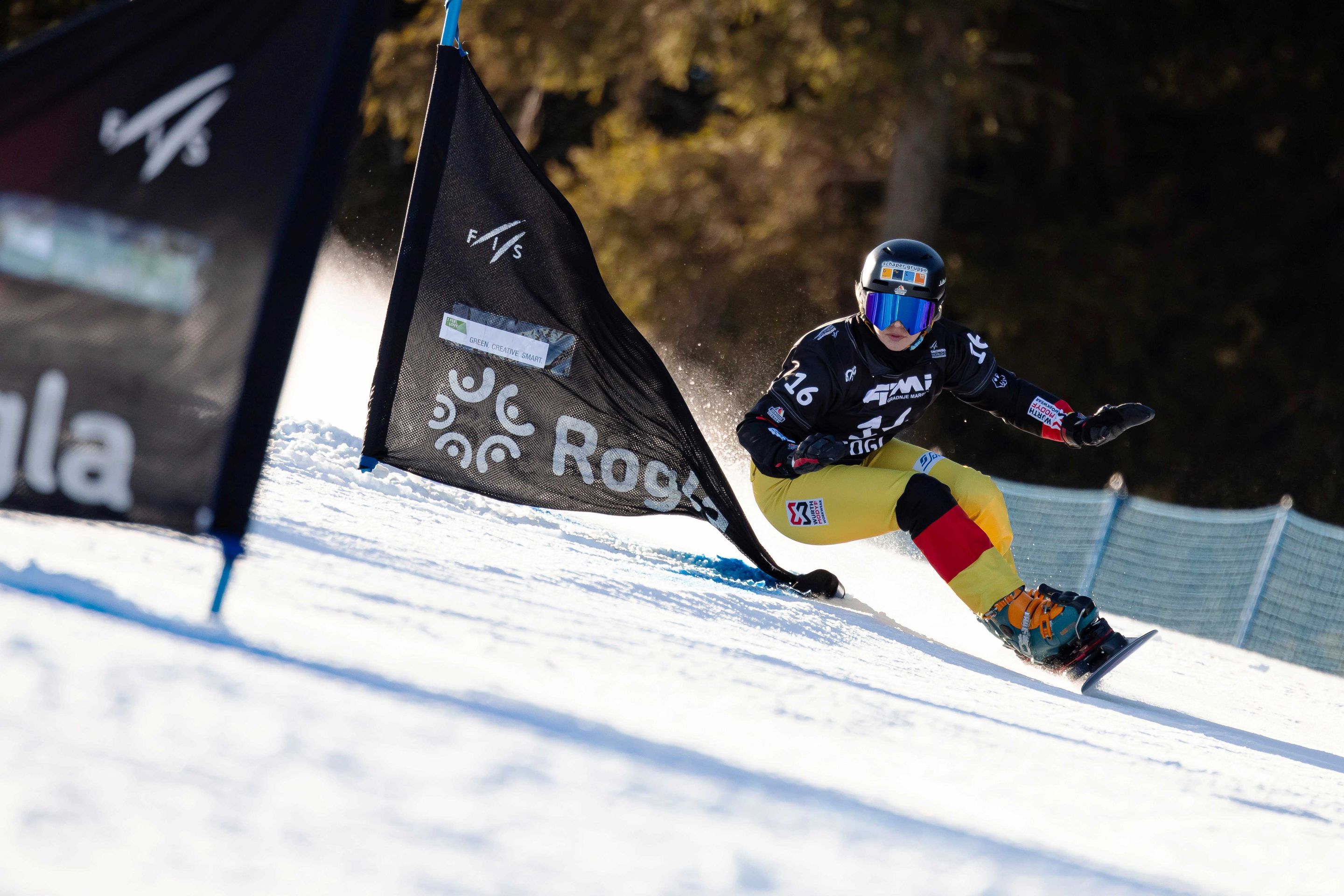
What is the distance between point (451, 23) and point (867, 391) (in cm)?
182

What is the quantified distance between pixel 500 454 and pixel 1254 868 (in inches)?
112

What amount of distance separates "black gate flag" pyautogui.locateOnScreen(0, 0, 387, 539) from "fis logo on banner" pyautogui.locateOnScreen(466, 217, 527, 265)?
5.87 feet

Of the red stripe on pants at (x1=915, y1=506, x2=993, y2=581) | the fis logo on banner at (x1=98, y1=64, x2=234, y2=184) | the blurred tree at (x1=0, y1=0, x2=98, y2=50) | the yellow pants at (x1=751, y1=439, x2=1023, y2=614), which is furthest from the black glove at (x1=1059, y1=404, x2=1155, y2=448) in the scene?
the blurred tree at (x1=0, y1=0, x2=98, y2=50)

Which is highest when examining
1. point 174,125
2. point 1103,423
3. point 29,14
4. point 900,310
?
point 29,14

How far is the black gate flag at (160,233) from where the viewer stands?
233cm

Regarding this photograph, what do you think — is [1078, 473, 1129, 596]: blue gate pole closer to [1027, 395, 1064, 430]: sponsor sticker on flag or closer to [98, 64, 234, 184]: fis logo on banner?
[1027, 395, 1064, 430]: sponsor sticker on flag

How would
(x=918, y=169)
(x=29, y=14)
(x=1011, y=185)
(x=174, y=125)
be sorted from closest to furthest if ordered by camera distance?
(x=174, y=125), (x=918, y=169), (x=1011, y=185), (x=29, y=14)

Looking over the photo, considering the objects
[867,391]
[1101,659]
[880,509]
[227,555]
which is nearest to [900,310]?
[867,391]

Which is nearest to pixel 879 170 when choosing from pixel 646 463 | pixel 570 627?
pixel 646 463

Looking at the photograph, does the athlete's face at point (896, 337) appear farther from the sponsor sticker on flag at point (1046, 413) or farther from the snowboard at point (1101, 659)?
the snowboard at point (1101, 659)

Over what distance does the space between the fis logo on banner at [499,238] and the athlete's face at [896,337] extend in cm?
125

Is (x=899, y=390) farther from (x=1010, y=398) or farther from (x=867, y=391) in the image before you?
(x=1010, y=398)

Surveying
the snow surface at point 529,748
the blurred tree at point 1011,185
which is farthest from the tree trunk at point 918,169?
the snow surface at point 529,748

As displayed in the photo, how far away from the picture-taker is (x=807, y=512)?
4.31 metres
